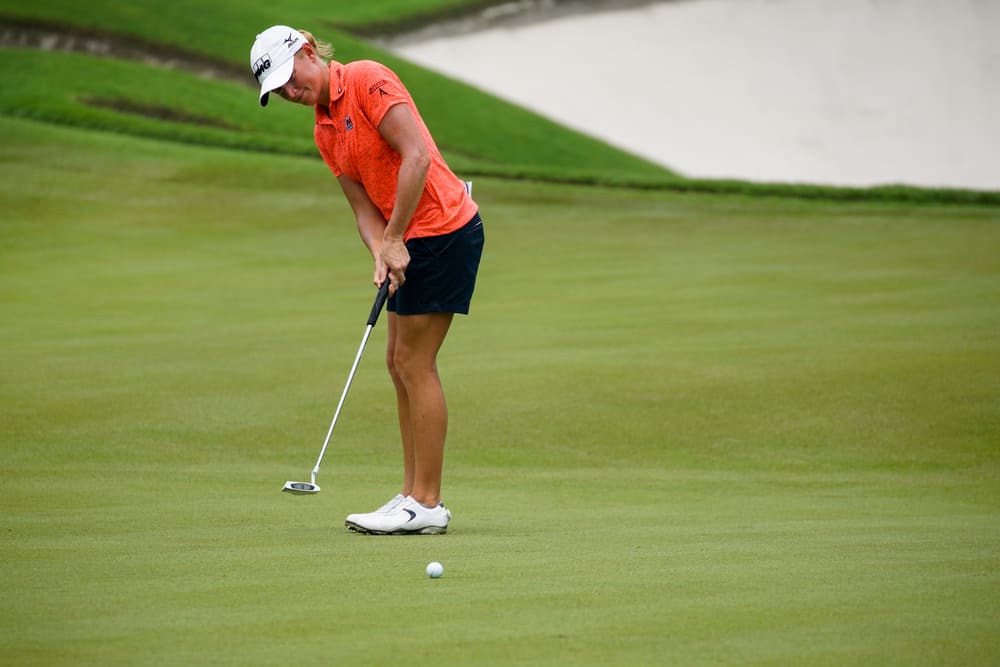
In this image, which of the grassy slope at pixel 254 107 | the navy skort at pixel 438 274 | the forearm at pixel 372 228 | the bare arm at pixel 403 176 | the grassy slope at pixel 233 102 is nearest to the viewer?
the bare arm at pixel 403 176

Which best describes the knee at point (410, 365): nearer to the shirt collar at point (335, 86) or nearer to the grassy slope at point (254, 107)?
the shirt collar at point (335, 86)

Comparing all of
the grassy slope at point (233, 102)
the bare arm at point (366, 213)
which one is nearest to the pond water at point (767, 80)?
the grassy slope at point (233, 102)

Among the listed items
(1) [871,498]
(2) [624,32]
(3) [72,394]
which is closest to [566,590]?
(1) [871,498]

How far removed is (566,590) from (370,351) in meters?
6.47

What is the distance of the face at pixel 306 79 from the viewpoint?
5.49 metres

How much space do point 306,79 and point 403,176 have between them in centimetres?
51

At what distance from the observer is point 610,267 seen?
1398 cm

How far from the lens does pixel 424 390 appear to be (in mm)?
5680

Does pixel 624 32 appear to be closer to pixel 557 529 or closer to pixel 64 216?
pixel 64 216

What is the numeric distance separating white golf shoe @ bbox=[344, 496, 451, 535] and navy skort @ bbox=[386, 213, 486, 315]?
2.30ft

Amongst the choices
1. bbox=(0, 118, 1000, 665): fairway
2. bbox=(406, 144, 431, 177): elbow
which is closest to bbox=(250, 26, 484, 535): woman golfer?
bbox=(406, 144, 431, 177): elbow

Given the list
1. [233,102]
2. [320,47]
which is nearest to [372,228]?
[320,47]

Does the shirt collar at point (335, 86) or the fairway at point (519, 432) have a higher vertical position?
the shirt collar at point (335, 86)

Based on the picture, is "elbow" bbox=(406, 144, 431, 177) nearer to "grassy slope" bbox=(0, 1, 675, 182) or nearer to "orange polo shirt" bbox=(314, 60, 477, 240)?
"orange polo shirt" bbox=(314, 60, 477, 240)
